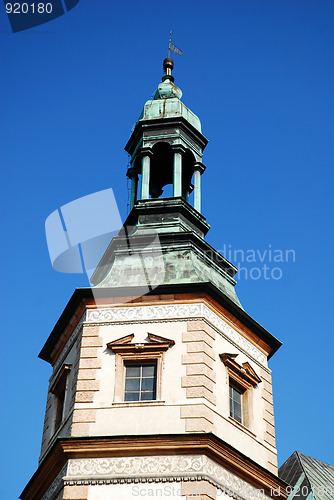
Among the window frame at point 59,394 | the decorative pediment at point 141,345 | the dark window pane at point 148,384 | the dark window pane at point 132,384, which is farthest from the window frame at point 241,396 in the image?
the window frame at point 59,394

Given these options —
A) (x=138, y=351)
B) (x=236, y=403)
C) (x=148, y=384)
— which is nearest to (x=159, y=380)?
(x=148, y=384)

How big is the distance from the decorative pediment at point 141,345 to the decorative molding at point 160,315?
68 cm

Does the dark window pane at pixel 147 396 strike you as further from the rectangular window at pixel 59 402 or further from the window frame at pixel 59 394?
the rectangular window at pixel 59 402

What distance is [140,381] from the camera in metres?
21.8

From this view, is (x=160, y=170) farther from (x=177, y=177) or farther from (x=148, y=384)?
(x=148, y=384)

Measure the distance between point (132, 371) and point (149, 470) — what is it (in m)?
2.96

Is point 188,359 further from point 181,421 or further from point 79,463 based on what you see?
point 79,463

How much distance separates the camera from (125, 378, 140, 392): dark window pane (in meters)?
21.6

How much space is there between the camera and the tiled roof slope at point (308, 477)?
27.6 m

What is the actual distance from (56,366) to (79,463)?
494cm

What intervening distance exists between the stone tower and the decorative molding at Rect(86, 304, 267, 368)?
0.03 meters

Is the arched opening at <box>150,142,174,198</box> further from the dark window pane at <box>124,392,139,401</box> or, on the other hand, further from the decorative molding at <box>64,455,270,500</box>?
the decorative molding at <box>64,455,270,500</box>

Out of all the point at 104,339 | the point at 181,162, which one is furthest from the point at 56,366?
the point at 181,162

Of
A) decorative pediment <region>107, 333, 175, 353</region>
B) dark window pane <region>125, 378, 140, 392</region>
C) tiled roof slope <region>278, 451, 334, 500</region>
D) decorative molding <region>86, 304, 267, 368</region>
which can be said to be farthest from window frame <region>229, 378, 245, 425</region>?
tiled roof slope <region>278, 451, 334, 500</region>
